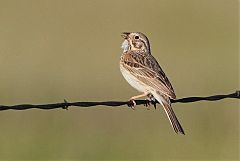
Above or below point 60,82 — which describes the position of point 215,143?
below

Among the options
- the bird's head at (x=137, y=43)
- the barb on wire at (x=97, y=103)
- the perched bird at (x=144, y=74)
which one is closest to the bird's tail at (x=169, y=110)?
the perched bird at (x=144, y=74)

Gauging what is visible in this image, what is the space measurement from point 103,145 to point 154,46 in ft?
30.7

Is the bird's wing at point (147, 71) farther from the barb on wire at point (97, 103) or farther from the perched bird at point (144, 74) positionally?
the barb on wire at point (97, 103)

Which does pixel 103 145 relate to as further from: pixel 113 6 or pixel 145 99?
pixel 113 6

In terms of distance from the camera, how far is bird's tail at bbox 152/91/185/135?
12.1 meters

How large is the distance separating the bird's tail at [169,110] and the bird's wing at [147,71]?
63 mm

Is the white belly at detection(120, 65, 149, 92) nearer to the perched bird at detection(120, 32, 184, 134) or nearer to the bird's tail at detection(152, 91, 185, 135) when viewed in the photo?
the perched bird at detection(120, 32, 184, 134)

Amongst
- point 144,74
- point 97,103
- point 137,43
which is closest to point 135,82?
point 144,74

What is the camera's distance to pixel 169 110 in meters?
12.3

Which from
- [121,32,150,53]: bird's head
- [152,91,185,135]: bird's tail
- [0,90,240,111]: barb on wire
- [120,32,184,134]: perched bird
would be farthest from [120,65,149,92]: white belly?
[121,32,150,53]: bird's head

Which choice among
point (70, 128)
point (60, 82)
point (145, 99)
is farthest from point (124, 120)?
point (145, 99)

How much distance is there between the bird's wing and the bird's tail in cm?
6

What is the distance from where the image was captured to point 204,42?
92.6ft

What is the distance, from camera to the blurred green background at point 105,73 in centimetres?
1703
